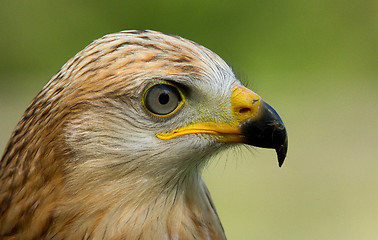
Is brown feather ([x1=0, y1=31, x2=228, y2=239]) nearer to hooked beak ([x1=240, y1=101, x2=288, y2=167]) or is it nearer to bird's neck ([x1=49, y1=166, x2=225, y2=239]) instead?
bird's neck ([x1=49, y1=166, x2=225, y2=239])

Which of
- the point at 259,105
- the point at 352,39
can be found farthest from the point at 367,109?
the point at 259,105

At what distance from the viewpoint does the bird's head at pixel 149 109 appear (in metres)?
2.14

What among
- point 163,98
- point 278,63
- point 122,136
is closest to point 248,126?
point 163,98

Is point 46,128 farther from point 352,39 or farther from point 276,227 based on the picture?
point 352,39

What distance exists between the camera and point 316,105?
7090mm

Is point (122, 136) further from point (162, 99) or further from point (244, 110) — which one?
point (244, 110)

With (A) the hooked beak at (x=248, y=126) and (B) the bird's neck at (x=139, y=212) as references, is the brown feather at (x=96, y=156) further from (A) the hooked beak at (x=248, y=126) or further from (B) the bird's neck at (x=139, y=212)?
(A) the hooked beak at (x=248, y=126)

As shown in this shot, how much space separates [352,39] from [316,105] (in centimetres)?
102

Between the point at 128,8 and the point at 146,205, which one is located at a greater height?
the point at 128,8

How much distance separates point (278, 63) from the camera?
7383 millimetres

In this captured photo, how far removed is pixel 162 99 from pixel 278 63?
5346 millimetres

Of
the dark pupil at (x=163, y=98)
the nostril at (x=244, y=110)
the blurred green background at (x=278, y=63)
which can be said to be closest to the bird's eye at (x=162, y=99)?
the dark pupil at (x=163, y=98)

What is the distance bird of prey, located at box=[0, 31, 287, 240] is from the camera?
2.15 m

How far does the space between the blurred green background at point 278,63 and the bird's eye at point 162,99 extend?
3.58 m
